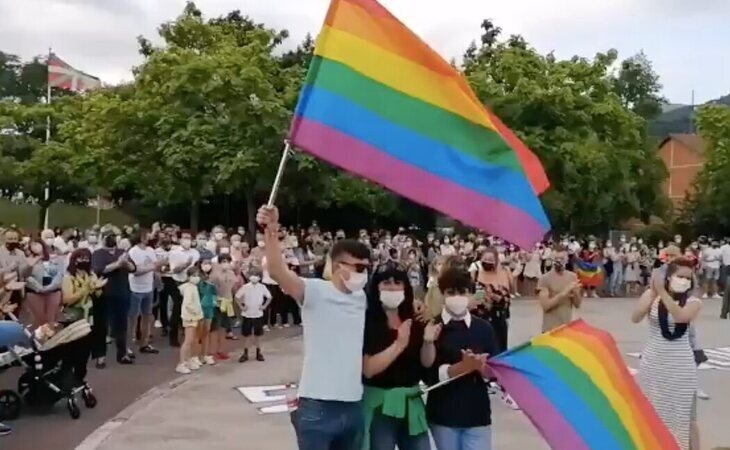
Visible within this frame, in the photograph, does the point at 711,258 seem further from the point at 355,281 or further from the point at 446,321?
the point at 355,281

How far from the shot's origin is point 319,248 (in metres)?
23.0

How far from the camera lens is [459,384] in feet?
18.8

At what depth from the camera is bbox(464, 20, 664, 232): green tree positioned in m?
35.1

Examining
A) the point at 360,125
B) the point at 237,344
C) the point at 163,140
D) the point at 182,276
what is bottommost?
the point at 237,344

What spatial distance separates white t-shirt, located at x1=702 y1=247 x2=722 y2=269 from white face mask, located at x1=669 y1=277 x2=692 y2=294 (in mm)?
22146

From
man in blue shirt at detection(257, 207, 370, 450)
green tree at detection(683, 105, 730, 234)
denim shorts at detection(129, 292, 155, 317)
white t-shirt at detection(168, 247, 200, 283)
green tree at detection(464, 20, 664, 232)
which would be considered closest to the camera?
man in blue shirt at detection(257, 207, 370, 450)

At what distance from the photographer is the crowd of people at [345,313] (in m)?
5.32

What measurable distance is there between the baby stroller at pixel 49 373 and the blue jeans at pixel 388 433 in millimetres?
5329

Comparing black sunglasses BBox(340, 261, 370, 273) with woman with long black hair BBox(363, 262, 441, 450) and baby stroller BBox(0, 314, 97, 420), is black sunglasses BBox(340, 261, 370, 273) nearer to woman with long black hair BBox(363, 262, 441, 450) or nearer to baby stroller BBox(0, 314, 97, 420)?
woman with long black hair BBox(363, 262, 441, 450)

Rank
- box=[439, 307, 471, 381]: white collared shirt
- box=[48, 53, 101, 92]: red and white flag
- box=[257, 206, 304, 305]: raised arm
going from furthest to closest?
box=[48, 53, 101, 92]: red and white flag < box=[439, 307, 471, 381]: white collared shirt < box=[257, 206, 304, 305]: raised arm

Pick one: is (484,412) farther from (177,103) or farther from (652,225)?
(652,225)

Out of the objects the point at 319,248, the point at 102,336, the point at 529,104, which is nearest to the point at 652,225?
the point at 529,104

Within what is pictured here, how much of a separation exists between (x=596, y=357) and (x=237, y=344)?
430 inches

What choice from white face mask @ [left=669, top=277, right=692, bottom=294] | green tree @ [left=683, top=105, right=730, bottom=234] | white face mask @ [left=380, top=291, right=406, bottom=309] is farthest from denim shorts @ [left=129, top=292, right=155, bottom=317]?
green tree @ [left=683, top=105, right=730, bottom=234]
